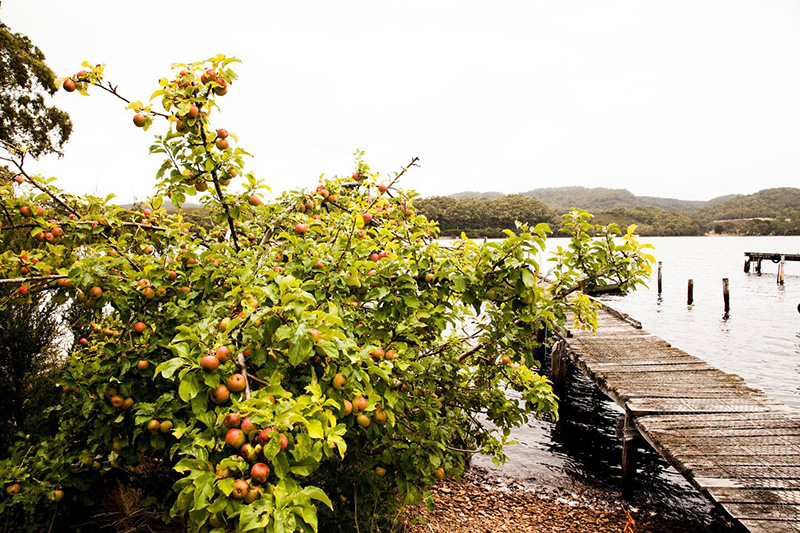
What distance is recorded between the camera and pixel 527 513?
5.28m

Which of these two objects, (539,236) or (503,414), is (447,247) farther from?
(503,414)

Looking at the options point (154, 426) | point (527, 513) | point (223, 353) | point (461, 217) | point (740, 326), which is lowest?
point (740, 326)

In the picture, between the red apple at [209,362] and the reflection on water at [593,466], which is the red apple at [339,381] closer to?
the red apple at [209,362]

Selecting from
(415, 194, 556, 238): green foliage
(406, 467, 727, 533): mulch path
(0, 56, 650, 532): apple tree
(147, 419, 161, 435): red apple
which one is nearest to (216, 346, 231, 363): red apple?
(0, 56, 650, 532): apple tree

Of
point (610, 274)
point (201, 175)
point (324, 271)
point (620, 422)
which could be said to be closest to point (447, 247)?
point (324, 271)

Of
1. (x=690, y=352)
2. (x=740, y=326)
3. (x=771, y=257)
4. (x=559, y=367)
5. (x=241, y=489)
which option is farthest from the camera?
(x=771, y=257)

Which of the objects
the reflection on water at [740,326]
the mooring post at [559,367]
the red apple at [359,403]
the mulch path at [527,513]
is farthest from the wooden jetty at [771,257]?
the red apple at [359,403]

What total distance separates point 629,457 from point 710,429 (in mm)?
1295

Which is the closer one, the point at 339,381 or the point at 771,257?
the point at 339,381

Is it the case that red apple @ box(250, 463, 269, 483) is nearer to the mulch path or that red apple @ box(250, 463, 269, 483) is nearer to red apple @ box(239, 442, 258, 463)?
red apple @ box(239, 442, 258, 463)

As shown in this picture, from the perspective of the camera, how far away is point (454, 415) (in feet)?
11.6

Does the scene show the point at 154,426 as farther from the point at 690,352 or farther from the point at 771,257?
the point at 771,257

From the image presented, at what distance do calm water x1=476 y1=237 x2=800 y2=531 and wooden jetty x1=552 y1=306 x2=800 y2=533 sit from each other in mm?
771

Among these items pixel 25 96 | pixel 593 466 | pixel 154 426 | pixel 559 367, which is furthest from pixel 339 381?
pixel 25 96
